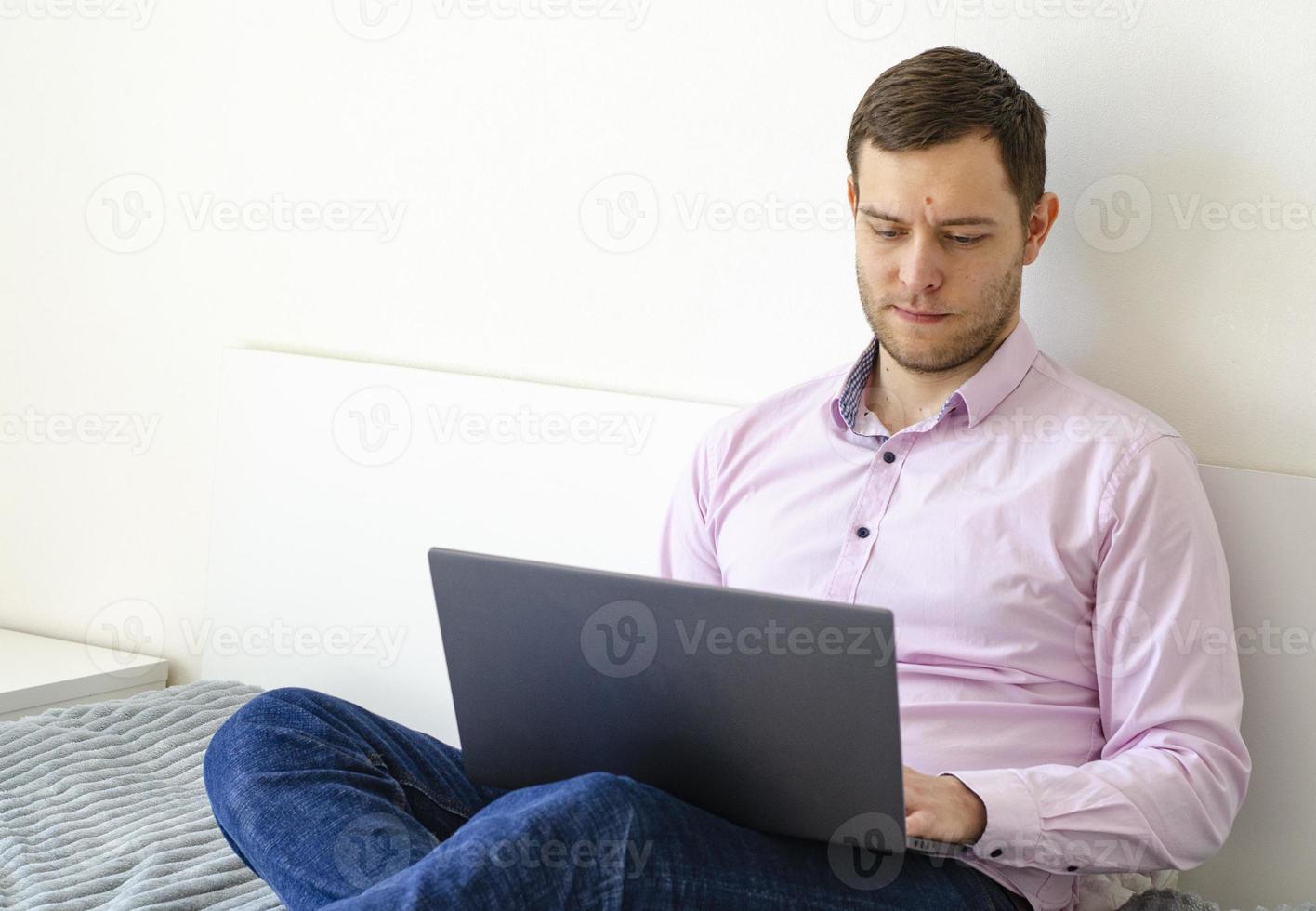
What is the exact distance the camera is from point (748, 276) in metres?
1.70

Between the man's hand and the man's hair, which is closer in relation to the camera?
the man's hand

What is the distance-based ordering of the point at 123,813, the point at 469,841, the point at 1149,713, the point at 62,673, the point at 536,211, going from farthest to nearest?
the point at 62,673 < the point at 536,211 < the point at 123,813 < the point at 1149,713 < the point at 469,841

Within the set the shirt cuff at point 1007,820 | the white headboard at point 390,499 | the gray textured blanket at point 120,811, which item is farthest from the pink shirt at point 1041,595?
the gray textured blanket at point 120,811

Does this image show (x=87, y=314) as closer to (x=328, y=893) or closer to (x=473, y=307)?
(x=473, y=307)

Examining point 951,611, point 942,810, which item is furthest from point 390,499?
point 942,810

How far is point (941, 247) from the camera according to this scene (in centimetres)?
135

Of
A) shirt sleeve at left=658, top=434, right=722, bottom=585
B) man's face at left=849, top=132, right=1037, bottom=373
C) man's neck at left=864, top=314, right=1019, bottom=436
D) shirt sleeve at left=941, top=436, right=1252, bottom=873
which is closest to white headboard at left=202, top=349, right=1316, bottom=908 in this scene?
shirt sleeve at left=658, top=434, right=722, bottom=585

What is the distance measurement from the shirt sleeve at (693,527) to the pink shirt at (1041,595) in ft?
0.30

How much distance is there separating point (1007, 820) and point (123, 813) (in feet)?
3.49

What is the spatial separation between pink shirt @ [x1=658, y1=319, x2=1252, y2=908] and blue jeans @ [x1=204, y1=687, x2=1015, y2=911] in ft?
0.39

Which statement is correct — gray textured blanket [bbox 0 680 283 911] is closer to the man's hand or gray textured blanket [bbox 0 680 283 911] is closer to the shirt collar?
the man's hand

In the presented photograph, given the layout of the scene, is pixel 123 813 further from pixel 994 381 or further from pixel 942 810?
pixel 994 381

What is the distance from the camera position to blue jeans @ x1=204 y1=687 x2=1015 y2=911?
0.96m

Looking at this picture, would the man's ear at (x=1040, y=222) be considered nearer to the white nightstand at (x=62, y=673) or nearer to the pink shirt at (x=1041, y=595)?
the pink shirt at (x=1041, y=595)
